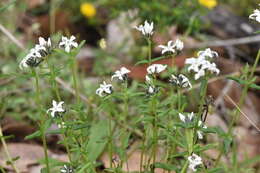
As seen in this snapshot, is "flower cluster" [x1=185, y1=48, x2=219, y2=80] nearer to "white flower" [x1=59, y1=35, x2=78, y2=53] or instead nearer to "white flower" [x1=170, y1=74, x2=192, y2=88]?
"white flower" [x1=170, y1=74, x2=192, y2=88]

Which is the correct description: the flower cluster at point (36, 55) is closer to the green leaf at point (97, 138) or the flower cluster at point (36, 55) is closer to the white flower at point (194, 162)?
the white flower at point (194, 162)

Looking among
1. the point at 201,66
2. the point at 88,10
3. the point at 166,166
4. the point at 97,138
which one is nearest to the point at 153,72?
the point at 201,66

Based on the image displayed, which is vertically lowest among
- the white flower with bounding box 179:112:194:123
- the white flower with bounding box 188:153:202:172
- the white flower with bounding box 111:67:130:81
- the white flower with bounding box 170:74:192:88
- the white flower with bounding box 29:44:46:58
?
the white flower with bounding box 188:153:202:172

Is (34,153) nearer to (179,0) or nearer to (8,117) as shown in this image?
(8,117)

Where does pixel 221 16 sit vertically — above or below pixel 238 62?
above

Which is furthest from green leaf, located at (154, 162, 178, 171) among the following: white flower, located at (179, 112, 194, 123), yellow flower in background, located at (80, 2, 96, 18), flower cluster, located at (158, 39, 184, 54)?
yellow flower in background, located at (80, 2, 96, 18)

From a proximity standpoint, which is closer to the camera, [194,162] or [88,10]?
[194,162]

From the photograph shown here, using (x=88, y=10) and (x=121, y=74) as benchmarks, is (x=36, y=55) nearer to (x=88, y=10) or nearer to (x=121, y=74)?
(x=121, y=74)

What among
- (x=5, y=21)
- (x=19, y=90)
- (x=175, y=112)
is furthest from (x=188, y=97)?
(x=5, y=21)

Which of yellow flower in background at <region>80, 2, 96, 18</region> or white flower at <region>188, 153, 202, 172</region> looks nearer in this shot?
white flower at <region>188, 153, 202, 172</region>
